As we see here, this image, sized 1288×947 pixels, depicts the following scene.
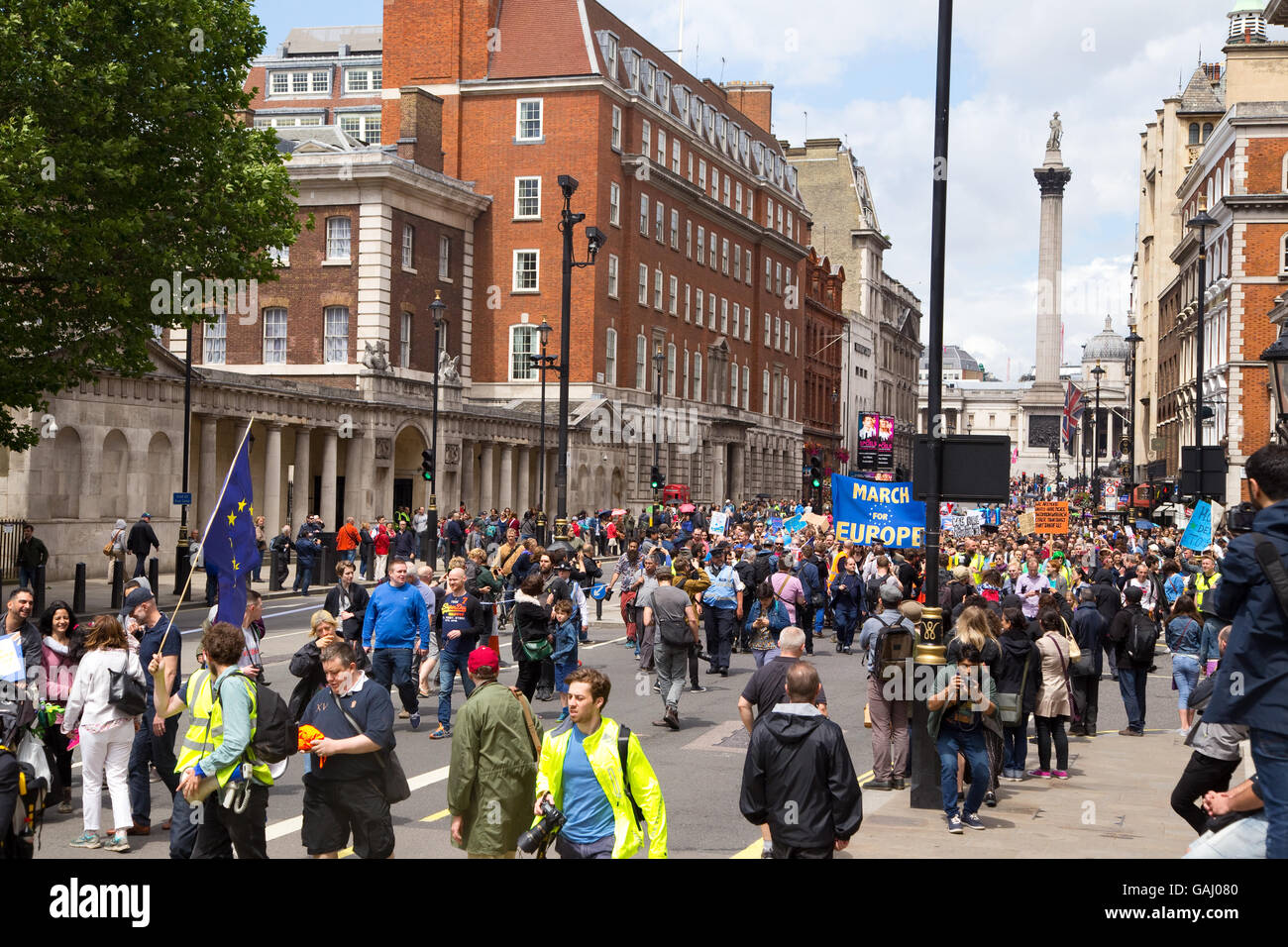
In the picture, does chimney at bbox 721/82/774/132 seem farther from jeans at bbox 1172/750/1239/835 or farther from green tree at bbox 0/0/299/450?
jeans at bbox 1172/750/1239/835

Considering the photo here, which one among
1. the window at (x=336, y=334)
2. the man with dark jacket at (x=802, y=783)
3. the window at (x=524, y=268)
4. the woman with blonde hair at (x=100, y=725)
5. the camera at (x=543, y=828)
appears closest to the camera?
the camera at (x=543, y=828)

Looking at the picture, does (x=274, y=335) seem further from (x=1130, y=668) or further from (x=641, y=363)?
(x=1130, y=668)

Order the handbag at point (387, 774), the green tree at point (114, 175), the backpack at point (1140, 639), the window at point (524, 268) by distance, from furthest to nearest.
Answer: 1. the window at point (524, 268)
2. the green tree at point (114, 175)
3. the backpack at point (1140, 639)
4. the handbag at point (387, 774)

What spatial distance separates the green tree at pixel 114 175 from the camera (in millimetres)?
22516

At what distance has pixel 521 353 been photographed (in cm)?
5888

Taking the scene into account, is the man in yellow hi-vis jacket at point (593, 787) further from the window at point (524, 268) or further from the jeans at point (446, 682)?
the window at point (524, 268)

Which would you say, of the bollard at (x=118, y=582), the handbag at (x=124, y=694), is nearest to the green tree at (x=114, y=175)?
the bollard at (x=118, y=582)

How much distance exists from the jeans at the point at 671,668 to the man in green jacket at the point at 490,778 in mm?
8297

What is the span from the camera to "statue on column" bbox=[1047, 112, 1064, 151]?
11512 centimetres

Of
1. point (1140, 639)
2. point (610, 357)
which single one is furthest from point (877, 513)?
point (610, 357)

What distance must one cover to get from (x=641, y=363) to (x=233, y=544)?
53807 millimetres

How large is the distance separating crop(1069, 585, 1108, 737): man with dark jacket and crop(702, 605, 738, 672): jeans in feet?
17.4
